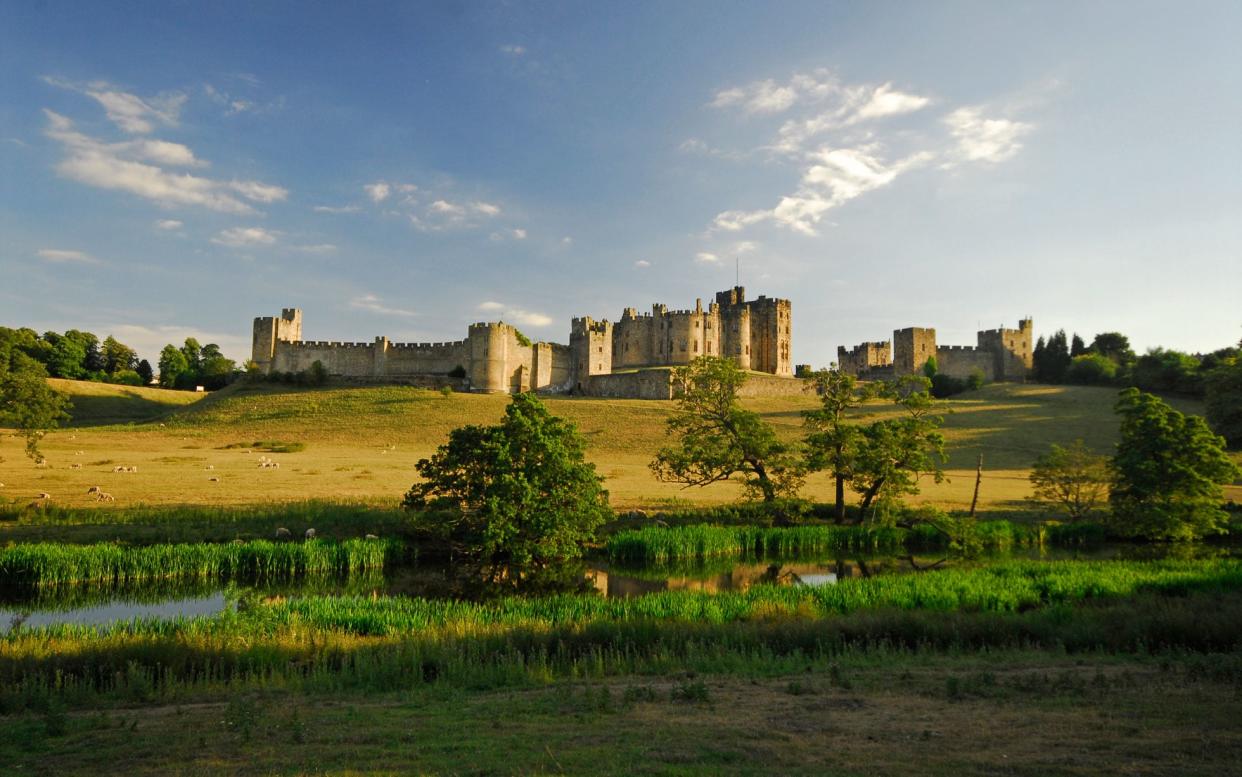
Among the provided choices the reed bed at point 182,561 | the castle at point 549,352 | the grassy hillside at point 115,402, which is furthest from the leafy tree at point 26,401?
the castle at point 549,352

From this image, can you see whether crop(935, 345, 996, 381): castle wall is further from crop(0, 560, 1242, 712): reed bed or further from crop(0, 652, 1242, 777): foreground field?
crop(0, 652, 1242, 777): foreground field

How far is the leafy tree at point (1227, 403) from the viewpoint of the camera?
45.1m

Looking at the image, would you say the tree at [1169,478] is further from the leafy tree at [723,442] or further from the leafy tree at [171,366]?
the leafy tree at [171,366]

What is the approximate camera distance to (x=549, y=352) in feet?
276

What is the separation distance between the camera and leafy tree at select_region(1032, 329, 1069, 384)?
8378 centimetres

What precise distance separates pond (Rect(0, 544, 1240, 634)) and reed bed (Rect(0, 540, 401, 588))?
19.6 inches

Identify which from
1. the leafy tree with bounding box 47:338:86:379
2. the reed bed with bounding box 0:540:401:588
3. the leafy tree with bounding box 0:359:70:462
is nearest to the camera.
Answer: the reed bed with bounding box 0:540:401:588

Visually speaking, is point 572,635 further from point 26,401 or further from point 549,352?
point 549,352

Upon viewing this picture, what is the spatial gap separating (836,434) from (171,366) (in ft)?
309

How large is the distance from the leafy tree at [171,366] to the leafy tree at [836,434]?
90.1 metres

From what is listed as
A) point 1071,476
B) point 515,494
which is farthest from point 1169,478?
point 515,494

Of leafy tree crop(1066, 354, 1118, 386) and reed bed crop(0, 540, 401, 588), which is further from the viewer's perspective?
leafy tree crop(1066, 354, 1118, 386)

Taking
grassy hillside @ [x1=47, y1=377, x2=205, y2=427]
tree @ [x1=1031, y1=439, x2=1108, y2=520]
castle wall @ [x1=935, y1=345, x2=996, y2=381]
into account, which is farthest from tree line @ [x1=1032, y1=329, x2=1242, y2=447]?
grassy hillside @ [x1=47, y1=377, x2=205, y2=427]

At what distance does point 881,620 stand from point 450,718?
7.56 metres
